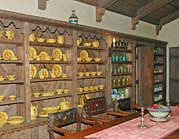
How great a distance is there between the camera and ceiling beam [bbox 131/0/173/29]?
18.8ft

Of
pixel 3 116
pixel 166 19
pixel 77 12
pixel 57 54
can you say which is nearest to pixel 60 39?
pixel 57 54

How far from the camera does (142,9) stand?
6047 mm

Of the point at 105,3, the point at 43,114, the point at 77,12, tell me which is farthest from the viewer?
the point at 105,3

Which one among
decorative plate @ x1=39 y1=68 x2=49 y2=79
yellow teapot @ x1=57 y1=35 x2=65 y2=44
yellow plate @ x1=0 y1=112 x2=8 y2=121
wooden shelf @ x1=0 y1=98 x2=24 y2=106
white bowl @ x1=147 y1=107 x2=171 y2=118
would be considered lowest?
yellow plate @ x1=0 y1=112 x2=8 y2=121

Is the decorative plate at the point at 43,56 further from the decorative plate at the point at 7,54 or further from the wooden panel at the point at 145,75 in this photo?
the wooden panel at the point at 145,75

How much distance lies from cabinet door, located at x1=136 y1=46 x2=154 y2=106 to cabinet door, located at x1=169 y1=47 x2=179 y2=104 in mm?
1332

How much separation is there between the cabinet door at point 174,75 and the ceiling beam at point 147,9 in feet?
6.28

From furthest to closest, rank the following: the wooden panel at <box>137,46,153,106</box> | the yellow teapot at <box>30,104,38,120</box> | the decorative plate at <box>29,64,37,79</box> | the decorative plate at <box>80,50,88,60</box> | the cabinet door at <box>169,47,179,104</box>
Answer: the cabinet door at <box>169,47,179,104</box>, the wooden panel at <box>137,46,153,106</box>, the decorative plate at <box>80,50,88,60</box>, the decorative plate at <box>29,64,37,79</box>, the yellow teapot at <box>30,104,38,120</box>

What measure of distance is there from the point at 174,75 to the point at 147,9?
8.13 ft

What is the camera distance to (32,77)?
366 centimetres

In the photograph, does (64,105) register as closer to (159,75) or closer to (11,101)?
(11,101)

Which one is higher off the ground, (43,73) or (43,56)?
(43,56)

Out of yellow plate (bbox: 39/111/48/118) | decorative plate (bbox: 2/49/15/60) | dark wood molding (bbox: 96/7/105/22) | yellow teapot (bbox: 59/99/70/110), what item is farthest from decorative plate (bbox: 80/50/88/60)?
decorative plate (bbox: 2/49/15/60)

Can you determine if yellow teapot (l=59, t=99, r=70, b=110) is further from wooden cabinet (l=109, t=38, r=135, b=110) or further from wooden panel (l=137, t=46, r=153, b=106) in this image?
wooden panel (l=137, t=46, r=153, b=106)
